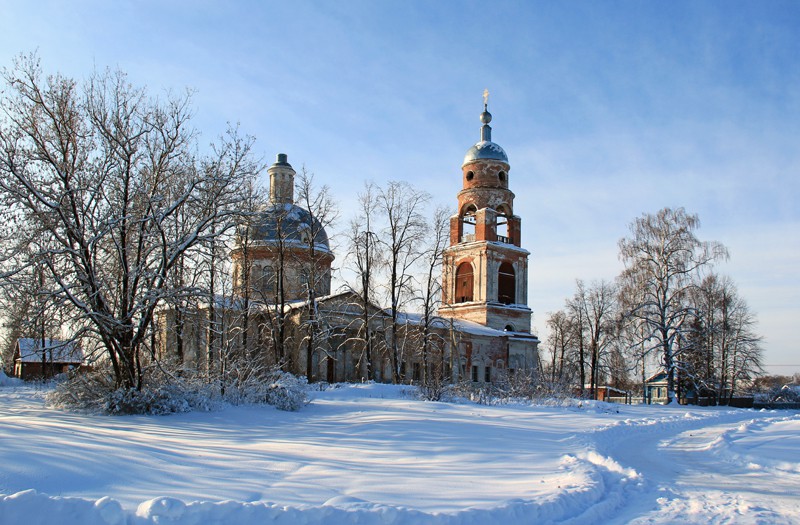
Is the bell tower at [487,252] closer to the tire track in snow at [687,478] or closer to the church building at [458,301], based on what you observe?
the church building at [458,301]

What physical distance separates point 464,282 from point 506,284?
8.86ft

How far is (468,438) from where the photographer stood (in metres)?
11.4

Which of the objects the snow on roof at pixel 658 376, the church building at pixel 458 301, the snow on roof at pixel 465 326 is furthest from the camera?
the snow on roof at pixel 465 326

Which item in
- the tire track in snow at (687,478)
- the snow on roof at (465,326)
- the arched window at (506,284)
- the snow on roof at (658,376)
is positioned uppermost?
the arched window at (506,284)

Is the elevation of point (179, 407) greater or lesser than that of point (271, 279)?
lesser

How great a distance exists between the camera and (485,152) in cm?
4153

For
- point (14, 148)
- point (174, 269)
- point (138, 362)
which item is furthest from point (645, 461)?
point (14, 148)

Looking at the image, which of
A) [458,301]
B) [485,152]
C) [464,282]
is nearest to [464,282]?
[464,282]

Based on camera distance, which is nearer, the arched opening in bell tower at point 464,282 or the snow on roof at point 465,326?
the snow on roof at point 465,326

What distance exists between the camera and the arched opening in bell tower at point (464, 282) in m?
42.8

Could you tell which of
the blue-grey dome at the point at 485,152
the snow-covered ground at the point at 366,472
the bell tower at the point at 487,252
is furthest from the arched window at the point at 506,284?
the snow-covered ground at the point at 366,472

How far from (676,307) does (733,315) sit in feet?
41.8

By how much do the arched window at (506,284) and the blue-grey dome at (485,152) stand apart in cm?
674

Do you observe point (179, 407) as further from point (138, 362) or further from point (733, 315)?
point (733, 315)
